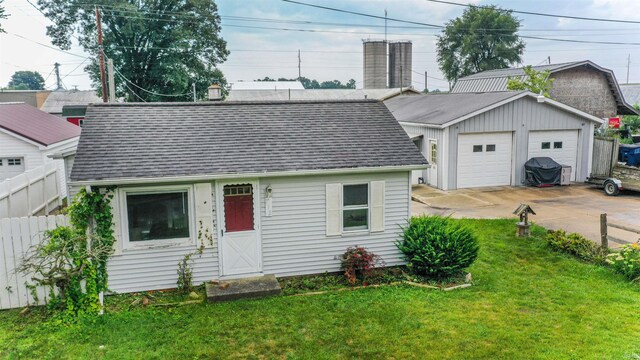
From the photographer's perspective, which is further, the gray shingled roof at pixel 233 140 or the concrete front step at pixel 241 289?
the gray shingled roof at pixel 233 140

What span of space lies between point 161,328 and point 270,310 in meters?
1.87

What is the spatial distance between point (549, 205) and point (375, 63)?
4599 centimetres

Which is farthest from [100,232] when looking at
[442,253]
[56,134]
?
[56,134]

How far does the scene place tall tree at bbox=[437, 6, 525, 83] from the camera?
57.5 metres

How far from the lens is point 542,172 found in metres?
19.9

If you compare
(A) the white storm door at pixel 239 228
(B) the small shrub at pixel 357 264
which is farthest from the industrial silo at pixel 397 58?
(A) the white storm door at pixel 239 228

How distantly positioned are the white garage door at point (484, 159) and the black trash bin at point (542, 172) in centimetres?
78

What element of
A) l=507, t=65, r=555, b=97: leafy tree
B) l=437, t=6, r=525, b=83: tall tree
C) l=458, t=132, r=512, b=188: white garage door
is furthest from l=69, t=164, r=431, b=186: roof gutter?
l=437, t=6, r=525, b=83: tall tree

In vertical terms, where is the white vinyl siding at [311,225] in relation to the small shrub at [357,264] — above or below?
above

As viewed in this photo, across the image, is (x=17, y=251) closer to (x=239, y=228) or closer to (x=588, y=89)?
(x=239, y=228)

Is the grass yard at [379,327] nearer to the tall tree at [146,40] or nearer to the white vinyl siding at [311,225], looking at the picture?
the white vinyl siding at [311,225]

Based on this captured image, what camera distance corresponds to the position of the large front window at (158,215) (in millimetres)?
9367

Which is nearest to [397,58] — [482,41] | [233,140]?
[482,41]

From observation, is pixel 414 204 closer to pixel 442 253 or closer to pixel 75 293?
pixel 442 253
